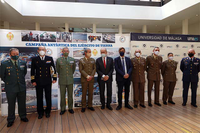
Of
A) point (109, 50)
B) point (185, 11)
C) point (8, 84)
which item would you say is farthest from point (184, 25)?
point (8, 84)

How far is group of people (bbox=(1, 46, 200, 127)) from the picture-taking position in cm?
310

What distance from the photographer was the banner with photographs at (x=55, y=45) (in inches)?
145

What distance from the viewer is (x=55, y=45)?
3953 mm

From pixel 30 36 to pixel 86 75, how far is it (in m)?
1.89

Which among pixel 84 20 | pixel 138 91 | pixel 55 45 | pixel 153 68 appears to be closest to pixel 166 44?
pixel 153 68

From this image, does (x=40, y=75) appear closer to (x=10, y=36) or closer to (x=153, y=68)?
(x=10, y=36)

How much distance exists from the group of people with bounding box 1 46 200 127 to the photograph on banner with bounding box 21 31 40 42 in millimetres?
560

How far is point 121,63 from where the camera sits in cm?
393

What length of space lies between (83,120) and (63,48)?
1.93 meters

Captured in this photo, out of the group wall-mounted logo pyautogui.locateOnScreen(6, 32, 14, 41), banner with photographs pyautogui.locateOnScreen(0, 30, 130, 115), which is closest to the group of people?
banner with photographs pyautogui.locateOnScreen(0, 30, 130, 115)

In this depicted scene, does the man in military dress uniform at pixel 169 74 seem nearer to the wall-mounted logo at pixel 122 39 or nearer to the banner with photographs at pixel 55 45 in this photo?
the banner with photographs at pixel 55 45

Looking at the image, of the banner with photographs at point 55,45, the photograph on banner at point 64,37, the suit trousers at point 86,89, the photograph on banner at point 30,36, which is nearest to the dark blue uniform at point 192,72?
the banner with photographs at point 55,45

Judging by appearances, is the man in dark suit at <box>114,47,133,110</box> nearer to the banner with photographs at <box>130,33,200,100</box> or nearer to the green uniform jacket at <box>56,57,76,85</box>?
the banner with photographs at <box>130,33,200,100</box>

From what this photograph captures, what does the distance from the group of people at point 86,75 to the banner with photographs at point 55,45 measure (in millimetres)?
349
